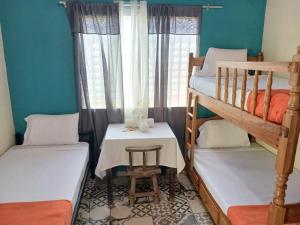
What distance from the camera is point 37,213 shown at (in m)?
1.64

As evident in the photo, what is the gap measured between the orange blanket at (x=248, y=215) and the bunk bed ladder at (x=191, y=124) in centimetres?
114

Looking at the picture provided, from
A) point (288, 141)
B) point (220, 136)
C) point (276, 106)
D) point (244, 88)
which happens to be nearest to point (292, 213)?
point (288, 141)

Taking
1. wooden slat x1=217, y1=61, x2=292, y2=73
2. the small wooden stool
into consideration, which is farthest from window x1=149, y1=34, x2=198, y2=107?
wooden slat x1=217, y1=61, x2=292, y2=73

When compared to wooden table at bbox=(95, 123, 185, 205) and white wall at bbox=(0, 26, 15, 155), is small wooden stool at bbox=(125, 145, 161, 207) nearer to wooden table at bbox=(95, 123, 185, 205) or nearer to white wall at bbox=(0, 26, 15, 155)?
wooden table at bbox=(95, 123, 185, 205)

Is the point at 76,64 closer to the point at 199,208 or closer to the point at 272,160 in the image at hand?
the point at 199,208

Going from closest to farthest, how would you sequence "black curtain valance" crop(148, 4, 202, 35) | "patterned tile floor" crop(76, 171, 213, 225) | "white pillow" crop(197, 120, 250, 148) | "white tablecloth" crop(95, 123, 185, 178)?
1. "patterned tile floor" crop(76, 171, 213, 225)
2. "white tablecloth" crop(95, 123, 185, 178)
3. "black curtain valance" crop(148, 4, 202, 35)
4. "white pillow" crop(197, 120, 250, 148)

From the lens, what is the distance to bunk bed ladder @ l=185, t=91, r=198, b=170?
9.22 ft

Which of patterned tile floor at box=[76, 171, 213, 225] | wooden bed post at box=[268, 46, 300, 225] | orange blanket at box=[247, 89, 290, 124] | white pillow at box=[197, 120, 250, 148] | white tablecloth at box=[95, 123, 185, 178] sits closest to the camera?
wooden bed post at box=[268, 46, 300, 225]

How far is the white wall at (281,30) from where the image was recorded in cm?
256

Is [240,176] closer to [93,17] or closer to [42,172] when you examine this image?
[42,172]

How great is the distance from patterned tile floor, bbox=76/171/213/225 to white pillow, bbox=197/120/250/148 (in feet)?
1.99

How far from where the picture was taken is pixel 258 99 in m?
1.48

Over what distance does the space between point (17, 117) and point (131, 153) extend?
1687 mm

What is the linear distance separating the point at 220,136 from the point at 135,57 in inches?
58.0
